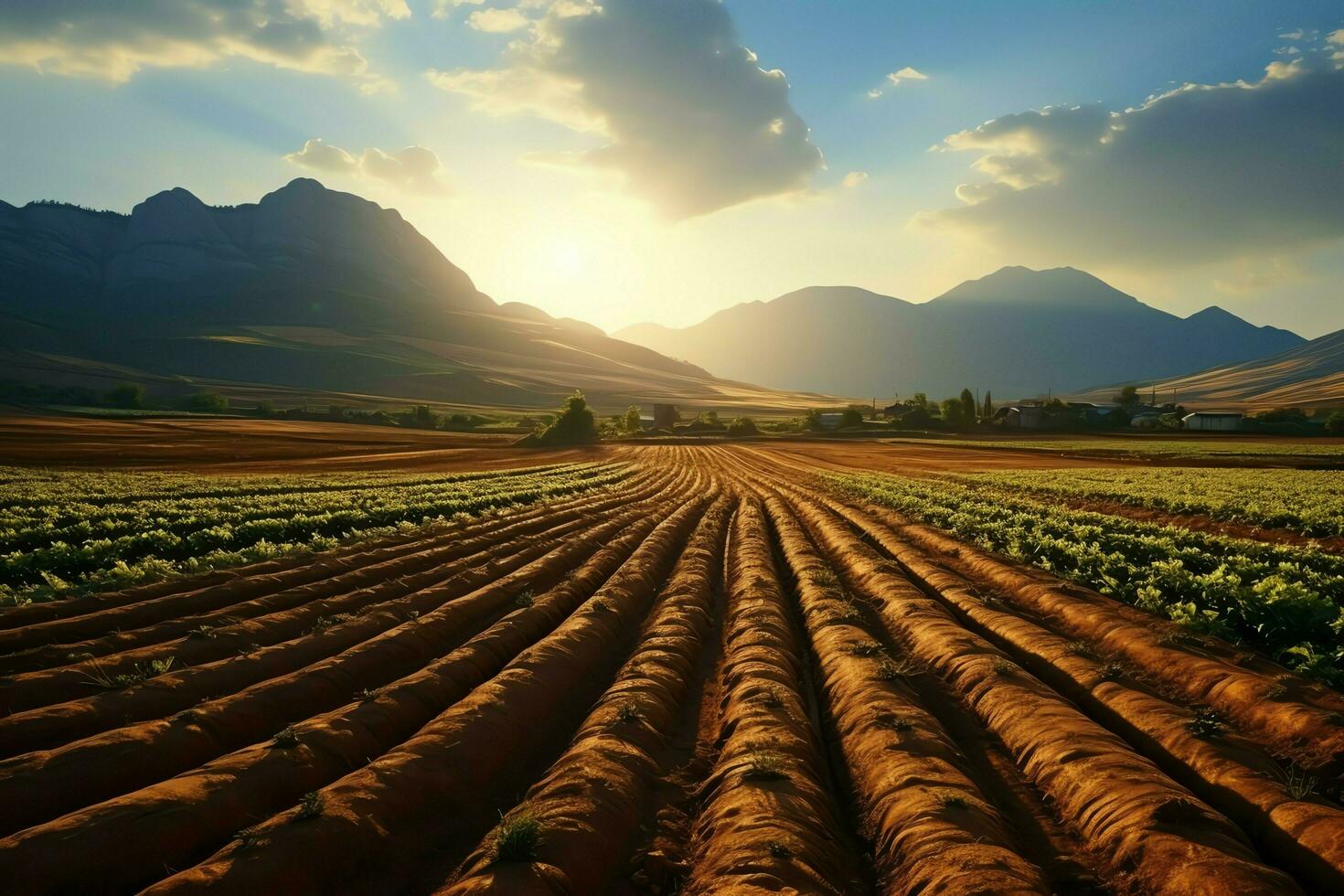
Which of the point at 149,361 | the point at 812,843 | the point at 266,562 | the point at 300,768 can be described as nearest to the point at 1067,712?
the point at 812,843

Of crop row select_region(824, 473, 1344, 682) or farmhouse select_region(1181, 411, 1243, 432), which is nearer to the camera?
crop row select_region(824, 473, 1344, 682)

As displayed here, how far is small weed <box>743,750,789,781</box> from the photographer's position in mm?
7000

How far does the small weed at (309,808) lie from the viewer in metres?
6.09

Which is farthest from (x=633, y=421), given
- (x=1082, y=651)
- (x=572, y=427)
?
(x=1082, y=651)

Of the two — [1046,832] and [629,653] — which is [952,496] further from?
[1046,832]

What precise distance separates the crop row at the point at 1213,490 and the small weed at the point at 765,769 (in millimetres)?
23388

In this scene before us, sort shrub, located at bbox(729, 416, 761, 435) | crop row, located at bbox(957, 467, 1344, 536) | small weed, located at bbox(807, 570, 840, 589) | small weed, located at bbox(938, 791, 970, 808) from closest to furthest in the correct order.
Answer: small weed, located at bbox(938, 791, 970, 808)
small weed, located at bbox(807, 570, 840, 589)
crop row, located at bbox(957, 467, 1344, 536)
shrub, located at bbox(729, 416, 761, 435)

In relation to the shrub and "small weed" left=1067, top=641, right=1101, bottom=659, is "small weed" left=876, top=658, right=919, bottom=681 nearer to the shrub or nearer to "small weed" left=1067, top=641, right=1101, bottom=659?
"small weed" left=1067, top=641, right=1101, bottom=659

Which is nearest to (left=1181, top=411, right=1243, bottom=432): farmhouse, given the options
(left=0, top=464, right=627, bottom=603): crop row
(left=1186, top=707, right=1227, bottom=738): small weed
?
(left=0, top=464, right=627, bottom=603): crop row

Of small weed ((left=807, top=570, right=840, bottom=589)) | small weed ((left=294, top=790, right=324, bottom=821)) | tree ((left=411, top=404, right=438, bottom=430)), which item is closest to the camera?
small weed ((left=294, top=790, right=324, bottom=821))

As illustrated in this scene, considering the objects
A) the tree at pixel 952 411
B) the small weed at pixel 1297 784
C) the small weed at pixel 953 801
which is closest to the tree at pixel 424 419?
the tree at pixel 952 411

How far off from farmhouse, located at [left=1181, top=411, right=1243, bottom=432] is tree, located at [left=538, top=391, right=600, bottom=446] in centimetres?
8823

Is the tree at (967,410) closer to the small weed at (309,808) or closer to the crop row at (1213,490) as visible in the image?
the crop row at (1213,490)

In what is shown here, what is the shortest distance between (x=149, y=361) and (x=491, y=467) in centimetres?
19917
